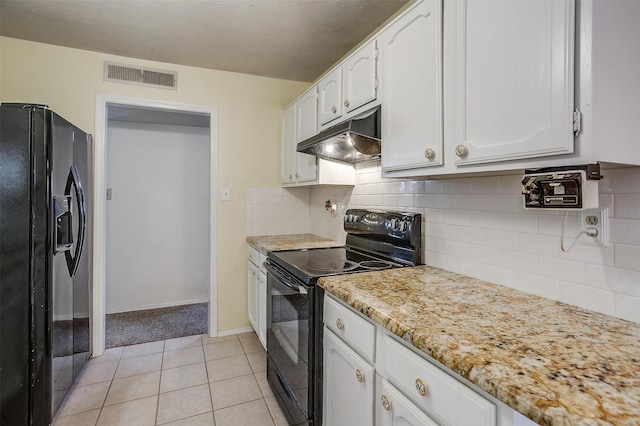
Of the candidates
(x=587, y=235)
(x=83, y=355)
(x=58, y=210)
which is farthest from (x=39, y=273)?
(x=587, y=235)

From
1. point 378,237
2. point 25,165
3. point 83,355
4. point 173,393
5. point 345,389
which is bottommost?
point 173,393

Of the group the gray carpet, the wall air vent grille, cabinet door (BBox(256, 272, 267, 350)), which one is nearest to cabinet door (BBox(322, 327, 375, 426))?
cabinet door (BBox(256, 272, 267, 350))

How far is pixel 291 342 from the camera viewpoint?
67.1 inches

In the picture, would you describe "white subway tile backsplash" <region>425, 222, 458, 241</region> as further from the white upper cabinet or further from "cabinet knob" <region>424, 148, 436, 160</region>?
the white upper cabinet

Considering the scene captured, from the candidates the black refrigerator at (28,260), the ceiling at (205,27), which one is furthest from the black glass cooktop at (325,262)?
the ceiling at (205,27)

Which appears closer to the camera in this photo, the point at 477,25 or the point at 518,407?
the point at 518,407

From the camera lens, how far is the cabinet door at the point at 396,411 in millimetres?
895

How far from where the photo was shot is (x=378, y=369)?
3.55 ft

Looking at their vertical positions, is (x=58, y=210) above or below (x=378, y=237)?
above

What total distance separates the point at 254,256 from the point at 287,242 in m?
0.35

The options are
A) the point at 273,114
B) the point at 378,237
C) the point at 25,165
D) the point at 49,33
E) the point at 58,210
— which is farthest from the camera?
the point at 273,114

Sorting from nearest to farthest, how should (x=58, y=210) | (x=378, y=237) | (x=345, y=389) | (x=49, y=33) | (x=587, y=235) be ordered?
1. (x=587, y=235)
2. (x=345, y=389)
3. (x=58, y=210)
4. (x=378, y=237)
5. (x=49, y=33)

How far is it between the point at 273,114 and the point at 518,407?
292 centimetres

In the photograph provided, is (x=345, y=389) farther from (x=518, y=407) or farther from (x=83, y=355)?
(x=83, y=355)
